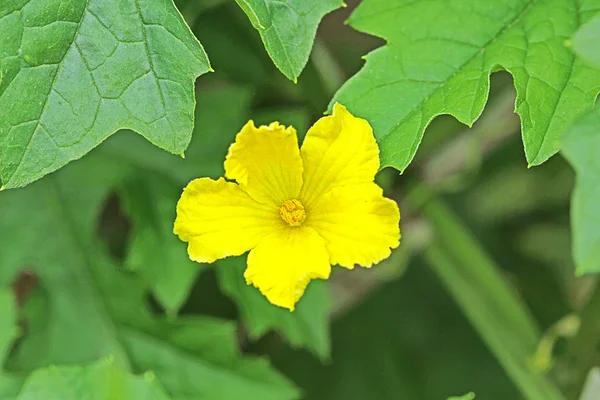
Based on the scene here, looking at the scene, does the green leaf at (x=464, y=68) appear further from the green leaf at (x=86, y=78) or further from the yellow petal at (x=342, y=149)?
the green leaf at (x=86, y=78)

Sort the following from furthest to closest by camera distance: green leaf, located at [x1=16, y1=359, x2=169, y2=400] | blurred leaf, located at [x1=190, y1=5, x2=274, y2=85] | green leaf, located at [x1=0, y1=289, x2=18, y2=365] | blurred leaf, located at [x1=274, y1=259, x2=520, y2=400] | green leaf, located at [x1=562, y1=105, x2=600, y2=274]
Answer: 1. blurred leaf, located at [x1=274, y1=259, x2=520, y2=400]
2. blurred leaf, located at [x1=190, y1=5, x2=274, y2=85]
3. green leaf, located at [x1=0, y1=289, x2=18, y2=365]
4. green leaf, located at [x1=16, y1=359, x2=169, y2=400]
5. green leaf, located at [x1=562, y1=105, x2=600, y2=274]

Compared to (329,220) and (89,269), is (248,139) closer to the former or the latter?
(329,220)

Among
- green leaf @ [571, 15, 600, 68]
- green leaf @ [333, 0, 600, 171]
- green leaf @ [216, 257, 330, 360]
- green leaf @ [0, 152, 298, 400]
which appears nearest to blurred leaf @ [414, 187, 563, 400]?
green leaf @ [216, 257, 330, 360]

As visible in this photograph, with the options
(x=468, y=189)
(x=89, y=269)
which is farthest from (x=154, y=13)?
(x=468, y=189)

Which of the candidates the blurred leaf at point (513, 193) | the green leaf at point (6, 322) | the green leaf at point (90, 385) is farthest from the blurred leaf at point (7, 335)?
the blurred leaf at point (513, 193)

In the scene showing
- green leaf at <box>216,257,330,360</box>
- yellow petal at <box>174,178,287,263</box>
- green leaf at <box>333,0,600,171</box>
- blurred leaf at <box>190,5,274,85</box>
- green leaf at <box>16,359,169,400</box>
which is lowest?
green leaf at <box>216,257,330,360</box>

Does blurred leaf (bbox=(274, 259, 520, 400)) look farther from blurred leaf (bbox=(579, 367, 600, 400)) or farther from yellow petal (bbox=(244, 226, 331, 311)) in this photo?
Answer: yellow petal (bbox=(244, 226, 331, 311))
